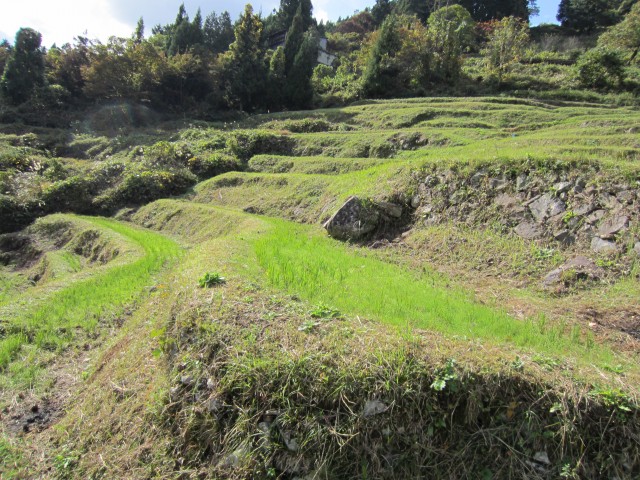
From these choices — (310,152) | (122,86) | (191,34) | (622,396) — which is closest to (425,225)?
(622,396)

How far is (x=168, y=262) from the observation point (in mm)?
10852

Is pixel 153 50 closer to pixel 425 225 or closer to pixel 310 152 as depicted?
pixel 310 152

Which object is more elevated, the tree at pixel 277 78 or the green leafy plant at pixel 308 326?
the tree at pixel 277 78

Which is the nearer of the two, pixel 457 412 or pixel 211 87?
pixel 457 412

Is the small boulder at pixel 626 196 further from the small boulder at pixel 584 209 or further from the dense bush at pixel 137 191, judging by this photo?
the dense bush at pixel 137 191

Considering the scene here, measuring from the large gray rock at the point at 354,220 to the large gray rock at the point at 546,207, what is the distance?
12.6ft

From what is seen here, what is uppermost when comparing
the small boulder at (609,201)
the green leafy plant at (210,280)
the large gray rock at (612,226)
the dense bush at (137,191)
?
the green leafy plant at (210,280)

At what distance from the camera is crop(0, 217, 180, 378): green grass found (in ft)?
21.7

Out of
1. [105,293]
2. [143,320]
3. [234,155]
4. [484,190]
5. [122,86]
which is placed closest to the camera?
[143,320]

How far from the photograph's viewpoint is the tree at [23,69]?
40.9 m

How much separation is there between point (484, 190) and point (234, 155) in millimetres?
18786

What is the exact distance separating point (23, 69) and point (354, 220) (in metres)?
49.0

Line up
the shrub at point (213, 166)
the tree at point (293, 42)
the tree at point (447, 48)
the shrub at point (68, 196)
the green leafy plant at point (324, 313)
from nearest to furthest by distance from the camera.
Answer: the green leafy plant at point (324, 313)
the shrub at point (68, 196)
the shrub at point (213, 166)
the tree at point (447, 48)
the tree at point (293, 42)

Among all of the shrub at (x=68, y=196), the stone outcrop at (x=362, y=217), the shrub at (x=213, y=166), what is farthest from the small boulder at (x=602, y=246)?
the shrub at (x=68, y=196)
